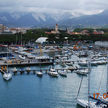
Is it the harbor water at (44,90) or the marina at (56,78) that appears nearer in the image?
the harbor water at (44,90)

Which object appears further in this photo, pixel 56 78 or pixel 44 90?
pixel 56 78

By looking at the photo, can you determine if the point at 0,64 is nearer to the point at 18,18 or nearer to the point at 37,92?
the point at 37,92

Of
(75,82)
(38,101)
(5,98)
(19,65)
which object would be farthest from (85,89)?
(19,65)

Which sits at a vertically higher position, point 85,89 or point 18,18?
point 18,18

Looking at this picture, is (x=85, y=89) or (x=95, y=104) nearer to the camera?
(x=95, y=104)

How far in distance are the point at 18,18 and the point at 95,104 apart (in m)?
176

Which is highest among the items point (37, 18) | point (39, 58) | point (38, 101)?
point (37, 18)

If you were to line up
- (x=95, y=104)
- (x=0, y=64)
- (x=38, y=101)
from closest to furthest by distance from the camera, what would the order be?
(x=95, y=104), (x=38, y=101), (x=0, y=64)

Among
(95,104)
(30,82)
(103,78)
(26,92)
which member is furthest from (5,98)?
(103,78)

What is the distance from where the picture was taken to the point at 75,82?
45.1 ft

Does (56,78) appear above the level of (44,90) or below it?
above

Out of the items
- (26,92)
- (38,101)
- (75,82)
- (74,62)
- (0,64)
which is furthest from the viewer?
(74,62)

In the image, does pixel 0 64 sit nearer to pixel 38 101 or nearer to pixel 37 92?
pixel 37 92

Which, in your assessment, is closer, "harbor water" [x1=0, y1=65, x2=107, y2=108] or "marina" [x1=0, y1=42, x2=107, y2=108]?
"harbor water" [x1=0, y1=65, x2=107, y2=108]
